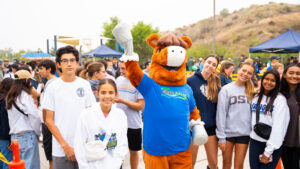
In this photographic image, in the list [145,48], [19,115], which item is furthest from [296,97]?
[145,48]

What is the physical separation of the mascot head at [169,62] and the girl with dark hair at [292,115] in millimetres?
1402

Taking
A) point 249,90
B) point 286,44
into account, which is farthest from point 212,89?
point 286,44

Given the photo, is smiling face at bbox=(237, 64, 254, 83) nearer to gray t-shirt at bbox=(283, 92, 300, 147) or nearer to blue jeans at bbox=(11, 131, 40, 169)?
gray t-shirt at bbox=(283, 92, 300, 147)

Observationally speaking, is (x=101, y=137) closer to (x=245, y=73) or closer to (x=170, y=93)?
(x=170, y=93)

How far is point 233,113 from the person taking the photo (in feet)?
10.5

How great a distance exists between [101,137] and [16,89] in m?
1.58

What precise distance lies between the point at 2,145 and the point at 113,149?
6.41 ft

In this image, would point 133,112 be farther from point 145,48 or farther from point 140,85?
point 145,48

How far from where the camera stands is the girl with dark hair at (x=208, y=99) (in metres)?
3.34

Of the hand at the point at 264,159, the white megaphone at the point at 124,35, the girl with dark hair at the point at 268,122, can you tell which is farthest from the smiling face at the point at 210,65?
the white megaphone at the point at 124,35

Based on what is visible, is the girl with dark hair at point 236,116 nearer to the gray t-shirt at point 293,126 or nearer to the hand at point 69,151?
the gray t-shirt at point 293,126

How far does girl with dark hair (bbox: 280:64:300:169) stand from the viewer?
2873 mm

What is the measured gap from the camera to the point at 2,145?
3.25 m

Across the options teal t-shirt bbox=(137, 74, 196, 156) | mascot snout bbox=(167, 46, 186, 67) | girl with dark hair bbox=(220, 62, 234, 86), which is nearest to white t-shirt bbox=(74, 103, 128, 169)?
teal t-shirt bbox=(137, 74, 196, 156)
